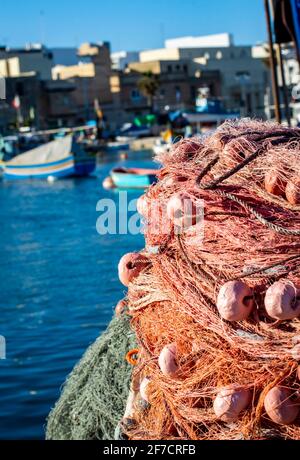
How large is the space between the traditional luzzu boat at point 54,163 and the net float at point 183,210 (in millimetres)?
45758

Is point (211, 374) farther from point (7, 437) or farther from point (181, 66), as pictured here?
point (181, 66)

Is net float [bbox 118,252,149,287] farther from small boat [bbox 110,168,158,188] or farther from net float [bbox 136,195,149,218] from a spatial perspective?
→ small boat [bbox 110,168,158,188]

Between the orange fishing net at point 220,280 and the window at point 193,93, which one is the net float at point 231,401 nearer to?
the orange fishing net at point 220,280

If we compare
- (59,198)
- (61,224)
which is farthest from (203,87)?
(61,224)

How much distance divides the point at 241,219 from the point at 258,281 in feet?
0.95

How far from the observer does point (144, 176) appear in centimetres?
3712

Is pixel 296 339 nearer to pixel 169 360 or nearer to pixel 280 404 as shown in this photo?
pixel 280 404

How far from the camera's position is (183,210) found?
3.70 m

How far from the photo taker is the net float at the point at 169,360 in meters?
3.72

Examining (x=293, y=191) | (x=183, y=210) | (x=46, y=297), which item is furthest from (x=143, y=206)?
(x=46, y=297)

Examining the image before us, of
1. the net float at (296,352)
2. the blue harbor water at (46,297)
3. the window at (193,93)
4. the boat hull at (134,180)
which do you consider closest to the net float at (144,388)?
the net float at (296,352)

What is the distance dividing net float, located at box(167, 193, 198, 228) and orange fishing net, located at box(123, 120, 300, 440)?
0.03 meters

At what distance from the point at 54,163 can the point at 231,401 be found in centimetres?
4778

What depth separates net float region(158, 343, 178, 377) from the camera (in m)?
3.72
